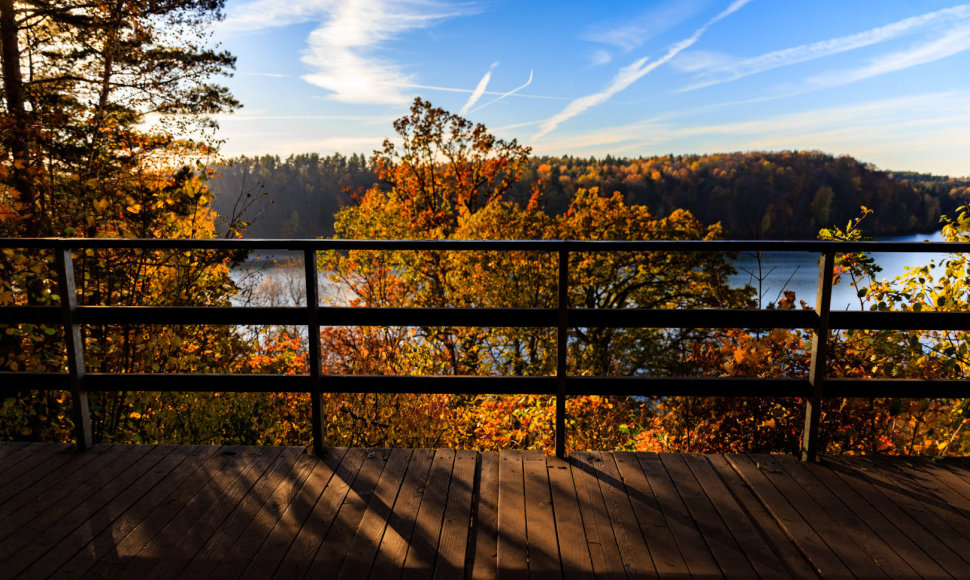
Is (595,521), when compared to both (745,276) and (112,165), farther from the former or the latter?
(745,276)

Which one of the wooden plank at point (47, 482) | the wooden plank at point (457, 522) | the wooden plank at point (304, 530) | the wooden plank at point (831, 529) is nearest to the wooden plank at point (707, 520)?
the wooden plank at point (831, 529)

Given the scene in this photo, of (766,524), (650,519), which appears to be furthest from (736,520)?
(650,519)

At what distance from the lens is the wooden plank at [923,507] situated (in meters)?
2.05

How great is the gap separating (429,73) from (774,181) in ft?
76.6

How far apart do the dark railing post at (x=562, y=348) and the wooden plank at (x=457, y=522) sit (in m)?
0.44

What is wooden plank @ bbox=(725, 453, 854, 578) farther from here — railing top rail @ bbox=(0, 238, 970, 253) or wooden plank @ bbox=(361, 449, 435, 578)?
wooden plank @ bbox=(361, 449, 435, 578)

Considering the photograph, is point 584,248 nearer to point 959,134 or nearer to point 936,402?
point 936,402

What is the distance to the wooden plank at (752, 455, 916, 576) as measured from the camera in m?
1.89

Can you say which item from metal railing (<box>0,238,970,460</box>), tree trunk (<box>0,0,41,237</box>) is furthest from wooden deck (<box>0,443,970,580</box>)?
tree trunk (<box>0,0,41,237</box>)

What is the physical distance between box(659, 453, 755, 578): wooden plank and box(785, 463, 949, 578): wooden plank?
A: 528 mm

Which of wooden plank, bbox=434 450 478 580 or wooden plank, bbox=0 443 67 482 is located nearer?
wooden plank, bbox=434 450 478 580

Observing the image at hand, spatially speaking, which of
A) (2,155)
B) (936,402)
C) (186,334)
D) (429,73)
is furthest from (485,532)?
(429,73)

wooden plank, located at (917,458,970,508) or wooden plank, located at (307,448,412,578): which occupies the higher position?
wooden plank, located at (307,448,412,578)

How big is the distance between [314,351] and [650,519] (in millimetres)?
1722
